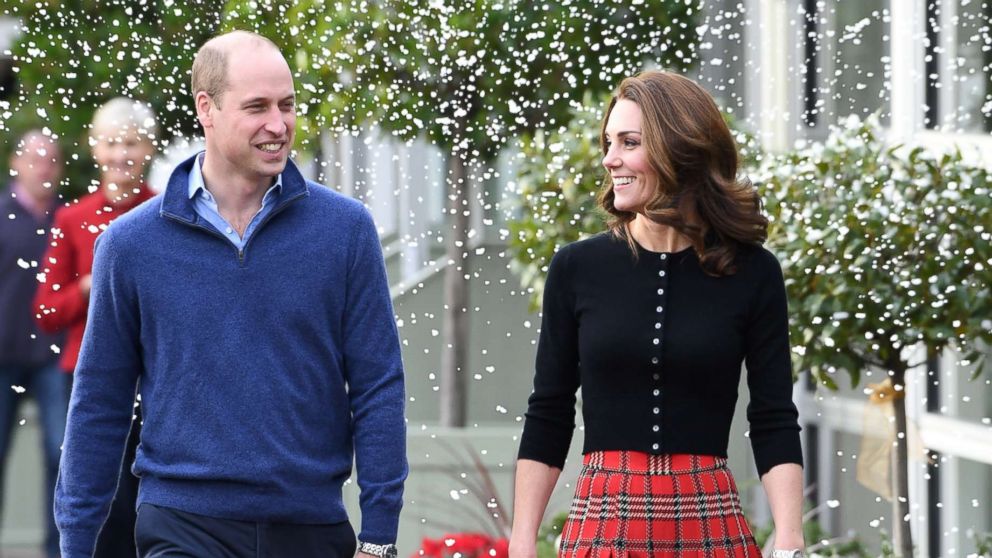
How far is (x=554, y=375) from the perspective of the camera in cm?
253

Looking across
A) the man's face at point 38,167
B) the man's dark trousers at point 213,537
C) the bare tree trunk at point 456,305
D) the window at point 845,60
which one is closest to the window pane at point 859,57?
the window at point 845,60

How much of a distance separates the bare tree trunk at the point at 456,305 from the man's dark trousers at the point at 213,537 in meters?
3.53

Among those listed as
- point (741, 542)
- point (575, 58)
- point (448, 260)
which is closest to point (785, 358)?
point (741, 542)

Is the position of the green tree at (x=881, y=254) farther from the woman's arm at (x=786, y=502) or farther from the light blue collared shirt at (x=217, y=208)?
the light blue collared shirt at (x=217, y=208)

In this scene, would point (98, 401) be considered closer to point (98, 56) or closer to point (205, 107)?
point (205, 107)

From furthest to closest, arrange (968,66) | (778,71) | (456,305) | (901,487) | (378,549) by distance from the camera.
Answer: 1. (778,71)
2. (456,305)
3. (968,66)
4. (901,487)
5. (378,549)

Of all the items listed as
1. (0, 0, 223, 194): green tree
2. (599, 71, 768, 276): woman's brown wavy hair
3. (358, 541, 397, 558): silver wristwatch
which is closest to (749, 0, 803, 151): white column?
(0, 0, 223, 194): green tree

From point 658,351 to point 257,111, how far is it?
0.75m

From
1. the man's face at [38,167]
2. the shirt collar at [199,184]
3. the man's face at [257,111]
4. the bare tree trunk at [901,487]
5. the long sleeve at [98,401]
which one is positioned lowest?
the bare tree trunk at [901,487]

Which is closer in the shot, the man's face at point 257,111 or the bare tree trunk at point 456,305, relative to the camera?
the man's face at point 257,111

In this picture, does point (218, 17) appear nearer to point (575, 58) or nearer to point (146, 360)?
point (575, 58)

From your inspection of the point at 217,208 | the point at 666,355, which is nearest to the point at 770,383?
the point at 666,355

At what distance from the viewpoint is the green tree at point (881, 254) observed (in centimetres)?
403

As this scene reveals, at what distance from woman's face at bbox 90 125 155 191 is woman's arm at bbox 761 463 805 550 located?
7.36 feet
